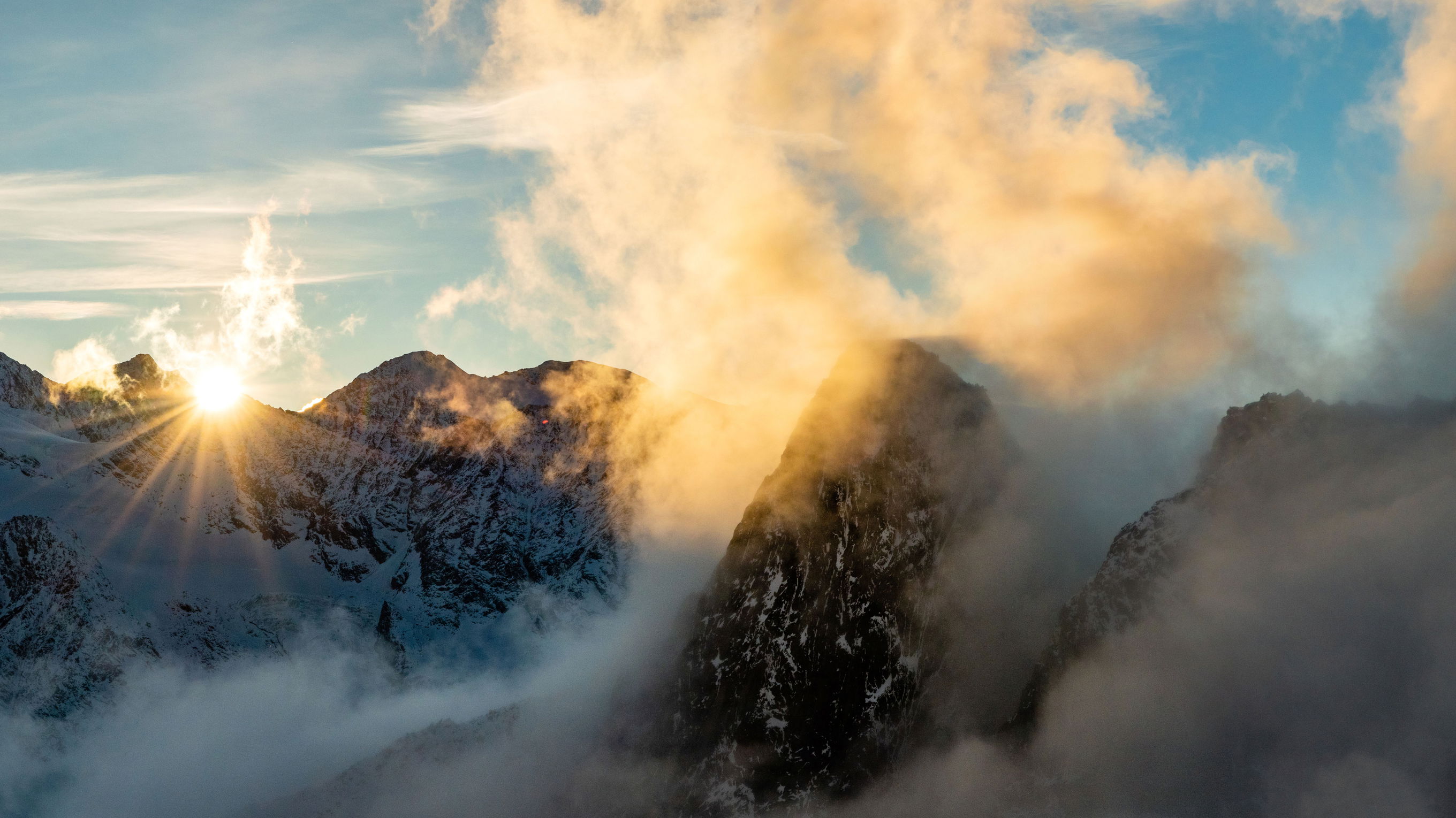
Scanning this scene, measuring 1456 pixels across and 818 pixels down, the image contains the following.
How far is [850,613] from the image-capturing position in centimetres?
17788

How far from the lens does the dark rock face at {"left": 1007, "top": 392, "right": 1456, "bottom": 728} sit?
5497 inches

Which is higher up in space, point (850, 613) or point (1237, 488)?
point (1237, 488)

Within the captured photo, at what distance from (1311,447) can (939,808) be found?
82.9 meters

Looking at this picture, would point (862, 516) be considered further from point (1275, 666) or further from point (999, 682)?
point (1275, 666)

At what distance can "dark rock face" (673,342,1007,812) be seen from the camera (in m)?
170

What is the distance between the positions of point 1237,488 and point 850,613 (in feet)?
232

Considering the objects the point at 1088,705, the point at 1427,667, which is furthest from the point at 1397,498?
the point at 1088,705

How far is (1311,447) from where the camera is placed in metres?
143

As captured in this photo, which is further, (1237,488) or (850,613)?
(850,613)

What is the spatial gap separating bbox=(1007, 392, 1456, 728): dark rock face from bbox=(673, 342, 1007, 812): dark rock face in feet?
93.8

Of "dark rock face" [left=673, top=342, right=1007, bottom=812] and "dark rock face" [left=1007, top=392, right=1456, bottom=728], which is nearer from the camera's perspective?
"dark rock face" [left=1007, top=392, right=1456, bottom=728]

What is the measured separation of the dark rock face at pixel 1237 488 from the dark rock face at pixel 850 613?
28.6 meters

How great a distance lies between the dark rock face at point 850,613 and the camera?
170 meters

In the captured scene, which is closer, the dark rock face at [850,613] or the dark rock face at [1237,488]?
the dark rock face at [1237,488]
